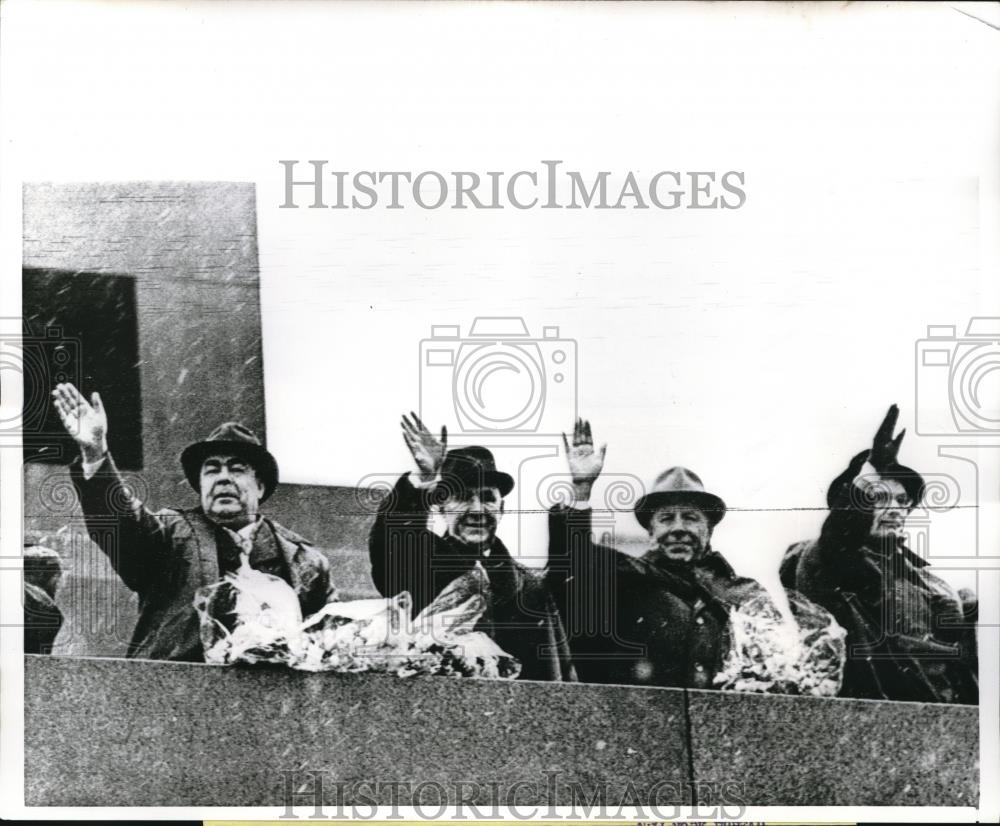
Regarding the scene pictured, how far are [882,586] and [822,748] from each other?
51cm

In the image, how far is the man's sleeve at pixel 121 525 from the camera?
3025mm

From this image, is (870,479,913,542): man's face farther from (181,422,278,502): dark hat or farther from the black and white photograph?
(181,422,278,502): dark hat

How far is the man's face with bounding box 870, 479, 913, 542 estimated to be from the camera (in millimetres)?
3068

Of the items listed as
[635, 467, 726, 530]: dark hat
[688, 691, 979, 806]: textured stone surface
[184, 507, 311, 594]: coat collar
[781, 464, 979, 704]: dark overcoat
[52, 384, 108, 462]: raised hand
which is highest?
[52, 384, 108, 462]: raised hand

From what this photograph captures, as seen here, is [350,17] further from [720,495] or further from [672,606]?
[672,606]

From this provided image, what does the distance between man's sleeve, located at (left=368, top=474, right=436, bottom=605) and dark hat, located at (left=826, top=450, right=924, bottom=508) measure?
1.19 metres

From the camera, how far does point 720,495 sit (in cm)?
304

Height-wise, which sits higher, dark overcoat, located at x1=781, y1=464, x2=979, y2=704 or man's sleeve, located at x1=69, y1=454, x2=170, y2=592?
man's sleeve, located at x1=69, y1=454, x2=170, y2=592

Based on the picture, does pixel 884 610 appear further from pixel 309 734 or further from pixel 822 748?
pixel 309 734

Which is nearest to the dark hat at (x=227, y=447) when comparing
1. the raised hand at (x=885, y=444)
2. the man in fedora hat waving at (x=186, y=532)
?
the man in fedora hat waving at (x=186, y=532)

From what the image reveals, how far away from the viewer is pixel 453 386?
302cm

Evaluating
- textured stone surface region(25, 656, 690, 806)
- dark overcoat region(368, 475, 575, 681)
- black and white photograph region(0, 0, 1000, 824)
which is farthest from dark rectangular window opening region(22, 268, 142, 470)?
dark overcoat region(368, 475, 575, 681)

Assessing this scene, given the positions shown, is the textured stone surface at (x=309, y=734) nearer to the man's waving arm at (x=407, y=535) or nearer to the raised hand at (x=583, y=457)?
the man's waving arm at (x=407, y=535)

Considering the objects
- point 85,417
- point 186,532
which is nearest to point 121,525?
point 186,532
